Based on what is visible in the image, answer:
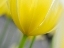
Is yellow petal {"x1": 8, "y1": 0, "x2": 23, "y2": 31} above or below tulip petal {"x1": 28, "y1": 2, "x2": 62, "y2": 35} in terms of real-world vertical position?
above

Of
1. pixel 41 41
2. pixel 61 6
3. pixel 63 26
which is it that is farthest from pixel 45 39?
pixel 61 6

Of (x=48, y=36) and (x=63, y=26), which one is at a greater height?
(x=63, y=26)

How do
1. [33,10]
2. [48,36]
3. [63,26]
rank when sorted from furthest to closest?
[48,36] → [63,26] → [33,10]

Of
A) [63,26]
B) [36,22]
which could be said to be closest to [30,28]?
[36,22]

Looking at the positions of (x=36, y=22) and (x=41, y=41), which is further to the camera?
(x=41, y=41)

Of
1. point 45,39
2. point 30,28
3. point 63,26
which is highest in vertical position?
point 30,28

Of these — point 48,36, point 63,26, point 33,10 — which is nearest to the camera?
point 33,10

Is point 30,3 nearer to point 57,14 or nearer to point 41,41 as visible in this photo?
point 57,14

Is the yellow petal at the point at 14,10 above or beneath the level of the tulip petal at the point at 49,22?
above
